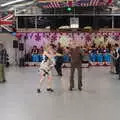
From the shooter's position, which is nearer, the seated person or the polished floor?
the polished floor

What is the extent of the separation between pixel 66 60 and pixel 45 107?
680 inches

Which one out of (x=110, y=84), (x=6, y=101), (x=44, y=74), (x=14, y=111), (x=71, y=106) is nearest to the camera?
(x=14, y=111)

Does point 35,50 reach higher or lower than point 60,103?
higher

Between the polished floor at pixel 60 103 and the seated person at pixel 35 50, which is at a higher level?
the seated person at pixel 35 50

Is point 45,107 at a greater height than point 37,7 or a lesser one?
lesser

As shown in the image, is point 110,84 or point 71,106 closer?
point 71,106

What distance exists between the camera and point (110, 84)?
16.0 m

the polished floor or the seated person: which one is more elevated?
the seated person

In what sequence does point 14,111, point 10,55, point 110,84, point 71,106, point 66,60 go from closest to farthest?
1. point 14,111
2. point 71,106
3. point 110,84
4. point 66,60
5. point 10,55

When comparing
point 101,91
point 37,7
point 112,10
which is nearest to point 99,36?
point 112,10

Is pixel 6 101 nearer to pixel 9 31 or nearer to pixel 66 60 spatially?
pixel 66 60

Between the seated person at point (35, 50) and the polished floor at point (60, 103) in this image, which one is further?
the seated person at point (35, 50)

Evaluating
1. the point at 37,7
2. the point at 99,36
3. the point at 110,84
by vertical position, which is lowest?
the point at 110,84

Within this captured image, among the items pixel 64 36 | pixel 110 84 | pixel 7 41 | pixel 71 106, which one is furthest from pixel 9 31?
pixel 71 106
